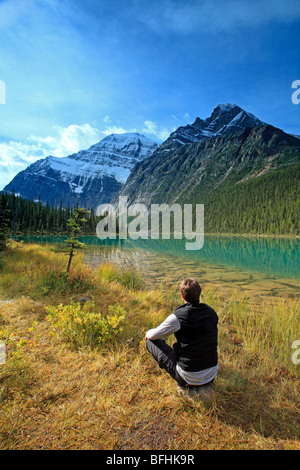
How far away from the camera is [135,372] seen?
12.6 ft

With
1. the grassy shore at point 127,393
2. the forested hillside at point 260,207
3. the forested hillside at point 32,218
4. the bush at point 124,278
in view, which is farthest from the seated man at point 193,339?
the forested hillside at point 260,207

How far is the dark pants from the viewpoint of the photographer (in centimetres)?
335

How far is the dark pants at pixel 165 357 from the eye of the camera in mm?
3352

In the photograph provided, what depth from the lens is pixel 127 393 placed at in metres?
3.33

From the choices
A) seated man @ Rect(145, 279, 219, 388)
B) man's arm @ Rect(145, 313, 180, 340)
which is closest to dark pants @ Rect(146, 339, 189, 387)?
seated man @ Rect(145, 279, 219, 388)

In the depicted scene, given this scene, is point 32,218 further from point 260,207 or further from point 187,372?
point 260,207

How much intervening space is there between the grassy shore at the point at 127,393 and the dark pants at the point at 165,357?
0.26 m

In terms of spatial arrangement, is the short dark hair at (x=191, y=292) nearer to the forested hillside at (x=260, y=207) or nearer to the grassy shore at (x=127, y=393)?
the grassy shore at (x=127, y=393)

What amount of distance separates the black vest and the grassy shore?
0.55m

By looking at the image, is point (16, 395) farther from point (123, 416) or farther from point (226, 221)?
point (226, 221)

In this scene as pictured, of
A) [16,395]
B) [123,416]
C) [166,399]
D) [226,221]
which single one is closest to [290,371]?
[166,399]

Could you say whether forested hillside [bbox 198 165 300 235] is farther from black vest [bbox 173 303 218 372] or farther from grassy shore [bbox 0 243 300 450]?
black vest [bbox 173 303 218 372]

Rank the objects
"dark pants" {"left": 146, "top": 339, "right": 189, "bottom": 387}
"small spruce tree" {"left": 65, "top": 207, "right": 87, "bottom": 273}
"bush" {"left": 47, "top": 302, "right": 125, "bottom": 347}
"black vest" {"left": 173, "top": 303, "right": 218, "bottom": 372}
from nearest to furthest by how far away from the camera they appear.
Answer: "black vest" {"left": 173, "top": 303, "right": 218, "bottom": 372} < "dark pants" {"left": 146, "top": 339, "right": 189, "bottom": 387} < "bush" {"left": 47, "top": 302, "right": 125, "bottom": 347} < "small spruce tree" {"left": 65, "top": 207, "right": 87, "bottom": 273}
